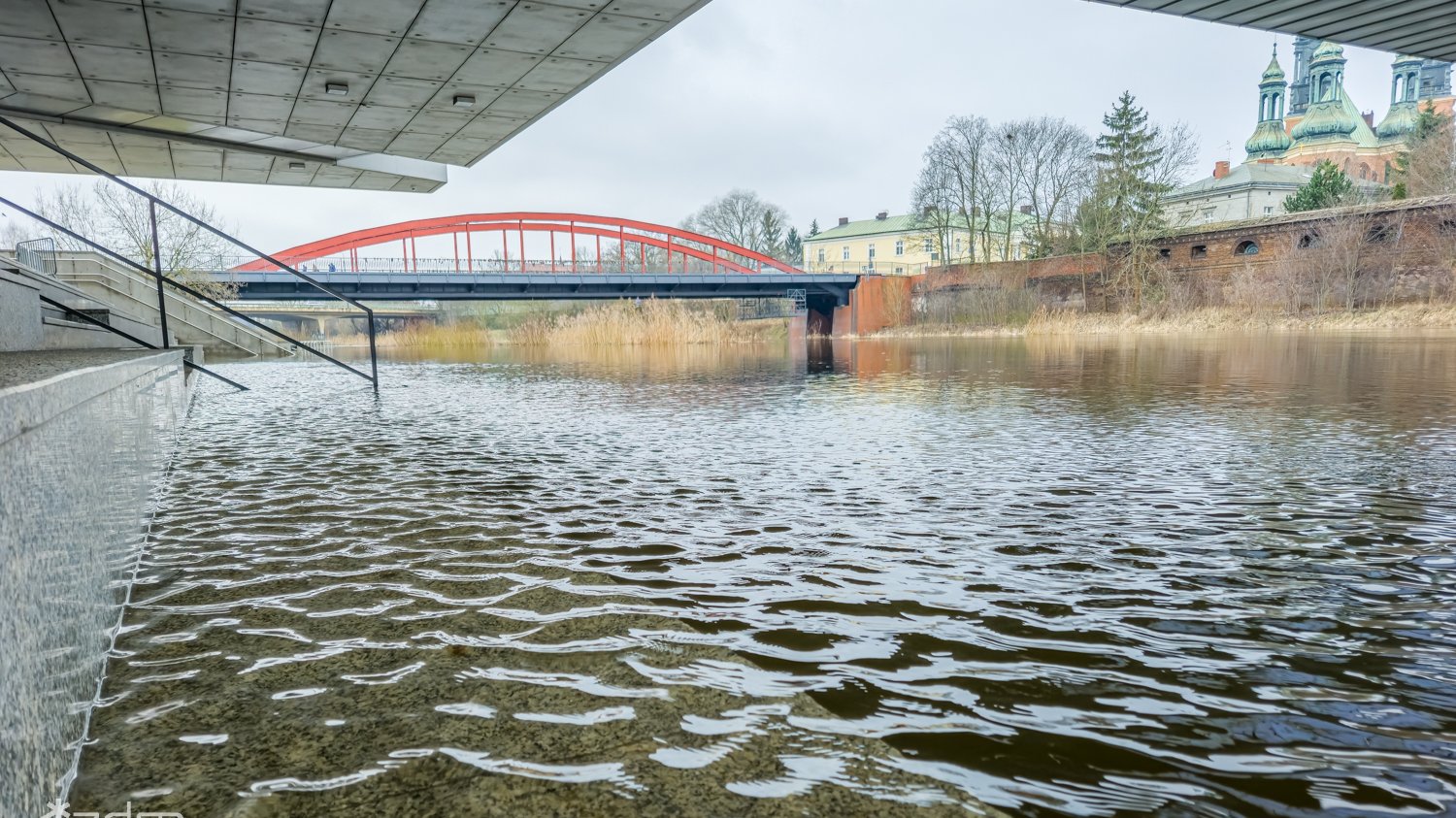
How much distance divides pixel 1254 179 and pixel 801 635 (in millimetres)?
76810

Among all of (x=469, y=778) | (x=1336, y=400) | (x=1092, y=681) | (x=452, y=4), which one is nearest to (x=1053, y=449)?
(x=1092, y=681)

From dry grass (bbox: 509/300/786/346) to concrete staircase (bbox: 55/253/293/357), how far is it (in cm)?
1804

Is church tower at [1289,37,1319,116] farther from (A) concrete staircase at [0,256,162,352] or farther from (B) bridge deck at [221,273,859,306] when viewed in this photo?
(A) concrete staircase at [0,256,162,352]

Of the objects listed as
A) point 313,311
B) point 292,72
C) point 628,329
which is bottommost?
point 628,329

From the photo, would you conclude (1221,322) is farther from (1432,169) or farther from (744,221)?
(744,221)

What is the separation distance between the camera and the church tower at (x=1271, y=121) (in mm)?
87438

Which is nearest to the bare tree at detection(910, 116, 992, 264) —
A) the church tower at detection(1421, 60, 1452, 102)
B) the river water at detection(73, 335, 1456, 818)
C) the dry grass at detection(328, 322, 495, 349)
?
the dry grass at detection(328, 322, 495, 349)

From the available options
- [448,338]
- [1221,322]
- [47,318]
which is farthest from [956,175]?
[47,318]

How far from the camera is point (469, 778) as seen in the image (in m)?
1.51

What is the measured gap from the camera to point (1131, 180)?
3747cm

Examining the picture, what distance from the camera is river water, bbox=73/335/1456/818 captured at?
1524 mm

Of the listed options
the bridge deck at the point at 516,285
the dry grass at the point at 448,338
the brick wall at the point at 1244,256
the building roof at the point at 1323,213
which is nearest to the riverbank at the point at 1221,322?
the brick wall at the point at 1244,256

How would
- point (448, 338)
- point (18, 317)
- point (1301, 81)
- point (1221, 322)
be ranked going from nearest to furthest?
point (18, 317)
point (1221, 322)
point (448, 338)
point (1301, 81)

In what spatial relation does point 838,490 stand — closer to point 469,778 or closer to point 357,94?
point 469,778
